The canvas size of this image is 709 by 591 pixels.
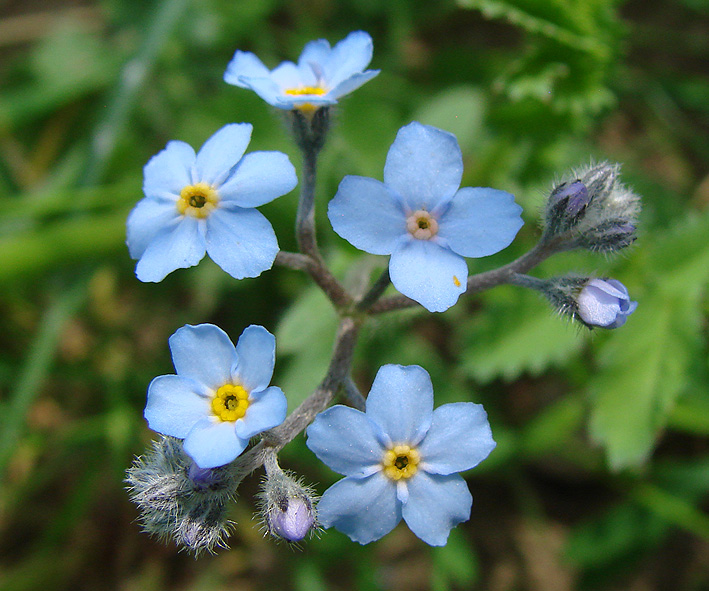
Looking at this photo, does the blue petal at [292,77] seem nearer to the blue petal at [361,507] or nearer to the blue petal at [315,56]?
the blue petal at [315,56]

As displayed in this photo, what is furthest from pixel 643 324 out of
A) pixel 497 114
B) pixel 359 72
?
pixel 359 72

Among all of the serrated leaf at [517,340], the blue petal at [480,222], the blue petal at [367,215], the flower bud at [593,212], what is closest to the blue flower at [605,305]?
the flower bud at [593,212]

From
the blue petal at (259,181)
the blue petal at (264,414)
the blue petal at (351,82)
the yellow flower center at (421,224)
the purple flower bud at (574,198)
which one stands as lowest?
the blue petal at (264,414)

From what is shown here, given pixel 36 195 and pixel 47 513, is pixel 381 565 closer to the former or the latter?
pixel 47 513

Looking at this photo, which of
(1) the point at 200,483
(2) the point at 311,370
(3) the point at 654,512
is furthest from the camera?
(3) the point at 654,512

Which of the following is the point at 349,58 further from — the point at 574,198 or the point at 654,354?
the point at 654,354

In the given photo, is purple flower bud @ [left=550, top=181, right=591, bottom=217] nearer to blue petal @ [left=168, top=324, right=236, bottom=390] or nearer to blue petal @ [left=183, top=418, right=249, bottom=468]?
blue petal @ [left=168, top=324, right=236, bottom=390]
